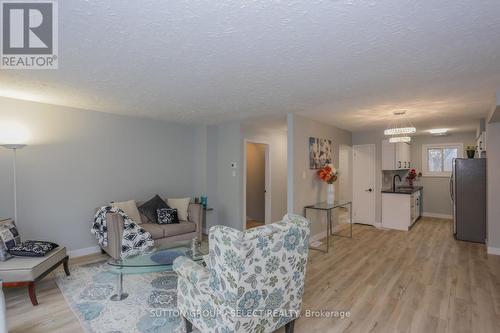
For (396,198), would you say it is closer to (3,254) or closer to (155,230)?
(155,230)

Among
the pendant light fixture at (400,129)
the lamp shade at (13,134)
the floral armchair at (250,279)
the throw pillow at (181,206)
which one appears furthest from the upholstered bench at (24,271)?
the pendant light fixture at (400,129)

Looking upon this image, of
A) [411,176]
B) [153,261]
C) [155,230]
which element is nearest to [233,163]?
[155,230]

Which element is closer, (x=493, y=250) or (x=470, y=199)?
(x=493, y=250)

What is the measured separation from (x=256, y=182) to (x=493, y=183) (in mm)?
4596

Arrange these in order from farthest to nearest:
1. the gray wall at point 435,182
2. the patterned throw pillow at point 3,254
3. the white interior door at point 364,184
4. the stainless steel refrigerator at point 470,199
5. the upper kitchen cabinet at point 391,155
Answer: the gray wall at point 435,182 → the white interior door at point 364,184 → the upper kitchen cabinet at point 391,155 → the stainless steel refrigerator at point 470,199 → the patterned throw pillow at point 3,254

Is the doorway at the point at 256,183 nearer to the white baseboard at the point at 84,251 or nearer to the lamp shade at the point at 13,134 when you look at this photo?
the white baseboard at the point at 84,251

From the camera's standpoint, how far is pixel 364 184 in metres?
6.44

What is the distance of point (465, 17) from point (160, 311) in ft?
11.2

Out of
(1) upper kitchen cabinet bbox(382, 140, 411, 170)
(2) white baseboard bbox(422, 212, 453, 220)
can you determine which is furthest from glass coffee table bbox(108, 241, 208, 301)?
(2) white baseboard bbox(422, 212, 453, 220)

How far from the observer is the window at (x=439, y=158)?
706 cm

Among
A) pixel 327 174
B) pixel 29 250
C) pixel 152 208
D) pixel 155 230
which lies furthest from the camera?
pixel 327 174

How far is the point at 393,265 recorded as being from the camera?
12.6ft

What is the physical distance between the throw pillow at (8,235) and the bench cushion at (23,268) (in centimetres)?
22

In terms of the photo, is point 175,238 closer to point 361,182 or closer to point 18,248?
point 18,248
